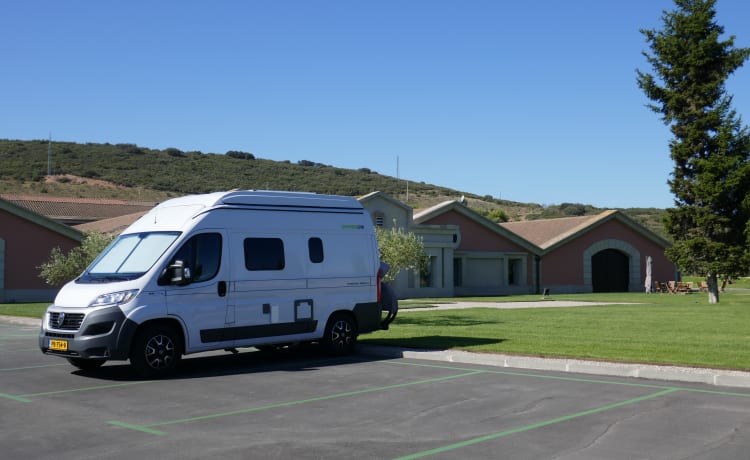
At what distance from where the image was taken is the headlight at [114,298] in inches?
445

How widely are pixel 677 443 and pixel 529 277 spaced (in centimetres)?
4459

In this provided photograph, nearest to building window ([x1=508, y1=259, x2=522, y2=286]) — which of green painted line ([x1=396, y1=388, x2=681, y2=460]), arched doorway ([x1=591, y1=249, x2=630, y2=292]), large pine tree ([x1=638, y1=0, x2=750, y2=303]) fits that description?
arched doorway ([x1=591, y1=249, x2=630, y2=292])

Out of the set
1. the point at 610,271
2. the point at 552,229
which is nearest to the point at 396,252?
the point at 552,229

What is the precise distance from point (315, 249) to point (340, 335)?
1.71 m

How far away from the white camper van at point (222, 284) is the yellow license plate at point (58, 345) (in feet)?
0.08

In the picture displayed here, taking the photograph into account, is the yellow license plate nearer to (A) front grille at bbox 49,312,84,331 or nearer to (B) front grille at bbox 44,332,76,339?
(B) front grille at bbox 44,332,76,339

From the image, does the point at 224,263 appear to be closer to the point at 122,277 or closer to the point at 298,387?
the point at 122,277

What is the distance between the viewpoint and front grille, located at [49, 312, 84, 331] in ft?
37.2

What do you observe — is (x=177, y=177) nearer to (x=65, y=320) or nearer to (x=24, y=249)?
(x=24, y=249)

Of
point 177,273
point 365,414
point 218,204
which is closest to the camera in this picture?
point 365,414

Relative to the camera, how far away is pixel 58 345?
452 inches

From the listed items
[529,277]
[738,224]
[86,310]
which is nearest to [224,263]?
[86,310]

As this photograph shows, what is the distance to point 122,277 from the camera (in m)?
11.8

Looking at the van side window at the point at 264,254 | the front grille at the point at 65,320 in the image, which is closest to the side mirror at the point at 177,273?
the van side window at the point at 264,254
